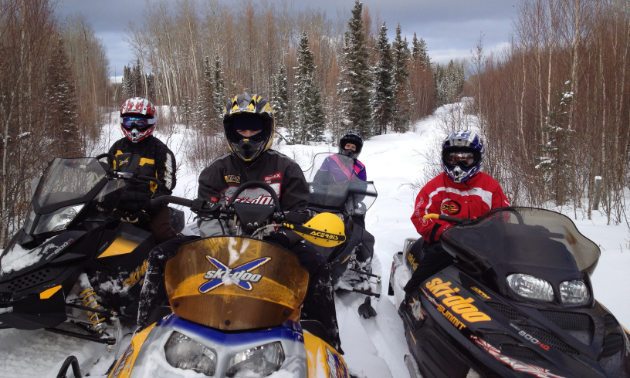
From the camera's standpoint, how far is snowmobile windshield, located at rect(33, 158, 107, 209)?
2.55 meters

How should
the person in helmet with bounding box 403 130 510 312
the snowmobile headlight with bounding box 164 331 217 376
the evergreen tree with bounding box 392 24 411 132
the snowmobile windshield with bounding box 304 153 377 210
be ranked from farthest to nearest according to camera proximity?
the evergreen tree with bounding box 392 24 411 132 → the snowmobile windshield with bounding box 304 153 377 210 → the person in helmet with bounding box 403 130 510 312 → the snowmobile headlight with bounding box 164 331 217 376

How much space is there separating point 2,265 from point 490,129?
1042 cm

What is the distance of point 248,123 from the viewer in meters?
2.76

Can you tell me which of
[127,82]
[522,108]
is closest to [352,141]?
[522,108]

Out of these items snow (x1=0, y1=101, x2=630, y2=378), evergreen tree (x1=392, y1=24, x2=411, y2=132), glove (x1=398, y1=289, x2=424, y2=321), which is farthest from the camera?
evergreen tree (x1=392, y1=24, x2=411, y2=132)

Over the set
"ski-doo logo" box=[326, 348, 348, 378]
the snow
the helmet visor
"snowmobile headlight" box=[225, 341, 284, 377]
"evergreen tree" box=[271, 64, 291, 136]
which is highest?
"evergreen tree" box=[271, 64, 291, 136]

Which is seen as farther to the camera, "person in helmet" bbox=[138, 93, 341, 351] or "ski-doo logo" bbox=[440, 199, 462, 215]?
"ski-doo logo" bbox=[440, 199, 462, 215]

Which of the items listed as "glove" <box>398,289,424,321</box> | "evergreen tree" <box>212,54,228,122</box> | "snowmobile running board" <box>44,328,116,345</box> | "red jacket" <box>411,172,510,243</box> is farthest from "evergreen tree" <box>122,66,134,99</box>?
"glove" <box>398,289,424,321</box>

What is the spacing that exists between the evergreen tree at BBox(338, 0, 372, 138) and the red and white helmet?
22.5m

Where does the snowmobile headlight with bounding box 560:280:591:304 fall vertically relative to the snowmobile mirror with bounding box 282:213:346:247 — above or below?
below

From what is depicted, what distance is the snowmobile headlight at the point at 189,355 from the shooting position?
1162 millimetres

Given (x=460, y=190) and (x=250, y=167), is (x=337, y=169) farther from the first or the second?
(x=250, y=167)

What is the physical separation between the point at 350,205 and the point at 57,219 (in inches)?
111

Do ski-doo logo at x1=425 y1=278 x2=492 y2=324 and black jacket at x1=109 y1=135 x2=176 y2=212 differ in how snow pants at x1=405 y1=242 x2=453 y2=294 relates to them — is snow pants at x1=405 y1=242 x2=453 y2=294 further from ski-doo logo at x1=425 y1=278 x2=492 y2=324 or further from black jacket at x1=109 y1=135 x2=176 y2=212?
black jacket at x1=109 y1=135 x2=176 y2=212
